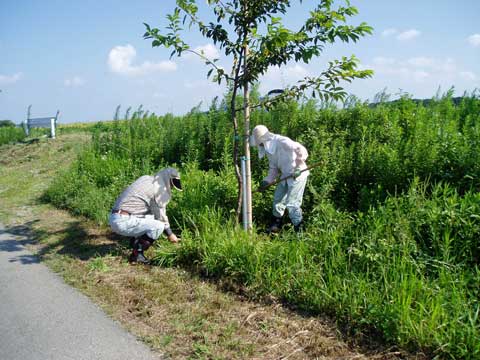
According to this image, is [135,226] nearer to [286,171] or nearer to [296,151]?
[286,171]

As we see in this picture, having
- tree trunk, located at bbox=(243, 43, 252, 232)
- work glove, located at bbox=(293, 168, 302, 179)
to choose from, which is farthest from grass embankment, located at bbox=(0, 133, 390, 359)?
work glove, located at bbox=(293, 168, 302, 179)

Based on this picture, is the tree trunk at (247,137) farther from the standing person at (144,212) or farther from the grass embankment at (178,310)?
the grass embankment at (178,310)

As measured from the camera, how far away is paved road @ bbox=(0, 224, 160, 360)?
3.59 m

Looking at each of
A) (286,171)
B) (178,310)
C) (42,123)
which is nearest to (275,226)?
(286,171)

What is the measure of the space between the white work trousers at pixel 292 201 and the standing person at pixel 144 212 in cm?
154

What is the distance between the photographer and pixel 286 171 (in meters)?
5.99

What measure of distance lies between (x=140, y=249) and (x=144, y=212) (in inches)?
21.8

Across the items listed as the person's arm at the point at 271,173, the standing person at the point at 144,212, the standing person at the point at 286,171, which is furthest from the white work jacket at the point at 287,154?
the standing person at the point at 144,212

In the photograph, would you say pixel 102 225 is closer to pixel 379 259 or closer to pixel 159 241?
pixel 159 241

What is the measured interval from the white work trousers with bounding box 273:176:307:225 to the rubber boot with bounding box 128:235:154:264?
77.1 inches

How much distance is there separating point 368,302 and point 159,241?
344 cm

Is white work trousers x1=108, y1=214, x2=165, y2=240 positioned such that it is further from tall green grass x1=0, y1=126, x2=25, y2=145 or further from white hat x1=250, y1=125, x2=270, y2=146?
tall green grass x1=0, y1=126, x2=25, y2=145

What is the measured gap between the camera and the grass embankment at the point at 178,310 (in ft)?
11.6

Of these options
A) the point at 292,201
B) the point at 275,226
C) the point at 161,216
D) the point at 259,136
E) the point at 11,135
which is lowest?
the point at 275,226
